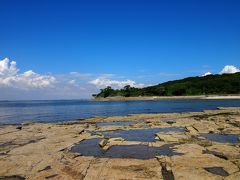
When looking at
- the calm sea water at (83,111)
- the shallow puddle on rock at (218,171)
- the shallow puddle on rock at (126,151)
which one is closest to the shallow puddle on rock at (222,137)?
the shallow puddle on rock at (126,151)

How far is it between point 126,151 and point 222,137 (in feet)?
36.9

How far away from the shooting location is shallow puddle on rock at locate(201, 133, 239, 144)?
26964 millimetres

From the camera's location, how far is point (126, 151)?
22.6 m

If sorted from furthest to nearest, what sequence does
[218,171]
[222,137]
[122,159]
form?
[222,137], [122,159], [218,171]

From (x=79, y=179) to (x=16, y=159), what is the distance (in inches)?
283

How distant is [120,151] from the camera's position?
22656 mm

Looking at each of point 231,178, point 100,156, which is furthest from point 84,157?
point 231,178

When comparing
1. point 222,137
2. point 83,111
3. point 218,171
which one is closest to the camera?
point 218,171

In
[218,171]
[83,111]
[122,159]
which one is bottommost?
[218,171]

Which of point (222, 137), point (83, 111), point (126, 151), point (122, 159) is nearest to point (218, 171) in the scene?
point (122, 159)

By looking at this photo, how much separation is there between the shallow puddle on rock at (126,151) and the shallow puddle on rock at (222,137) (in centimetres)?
563

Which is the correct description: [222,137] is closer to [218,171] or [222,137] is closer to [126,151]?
[126,151]

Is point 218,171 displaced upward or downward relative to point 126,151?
downward

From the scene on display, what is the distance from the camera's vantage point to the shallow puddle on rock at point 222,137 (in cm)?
2696
